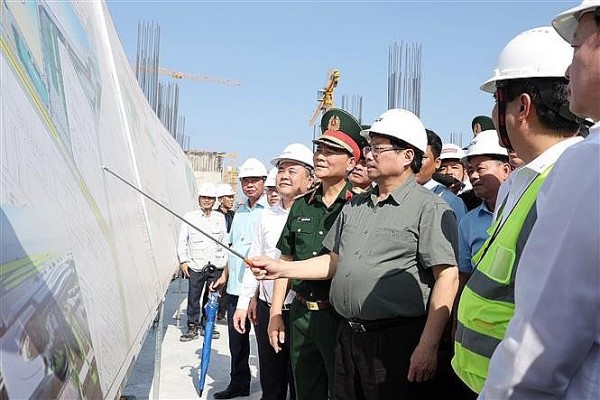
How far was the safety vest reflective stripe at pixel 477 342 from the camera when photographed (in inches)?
58.8

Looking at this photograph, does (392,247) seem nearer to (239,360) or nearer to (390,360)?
(390,360)

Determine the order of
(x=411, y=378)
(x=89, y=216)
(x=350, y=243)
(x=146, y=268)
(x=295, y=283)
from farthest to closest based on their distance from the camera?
1. (x=295, y=283)
2. (x=146, y=268)
3. (x=350, y=243)
4. (x=411, y=378)
5. (x=89, y=216)

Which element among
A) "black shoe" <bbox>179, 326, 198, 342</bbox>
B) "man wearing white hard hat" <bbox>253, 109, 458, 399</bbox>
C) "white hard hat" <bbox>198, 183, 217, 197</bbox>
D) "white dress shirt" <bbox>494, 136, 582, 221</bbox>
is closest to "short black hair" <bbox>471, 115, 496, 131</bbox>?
"man wearing white hard hat" <bbox>253, 109, 458, 399</bbox>

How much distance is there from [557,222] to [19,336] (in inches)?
35.9

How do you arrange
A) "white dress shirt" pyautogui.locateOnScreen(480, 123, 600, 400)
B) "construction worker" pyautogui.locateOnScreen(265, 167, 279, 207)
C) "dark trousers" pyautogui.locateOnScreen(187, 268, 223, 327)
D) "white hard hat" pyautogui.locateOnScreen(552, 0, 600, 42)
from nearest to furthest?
"white dress shirt" pyautogui.locateOnScreen(480, 123, 600, 400) → "white hard hat" pyautogui.locateOnScreen(552, 0, 600, 42) → "construction worker" pyautogui.locateOnScreen(265, 167, 279, 207) → "dark trousers" pyautogui.locateOnScreen(187, 268, 223, 327)

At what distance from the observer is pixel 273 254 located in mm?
3855

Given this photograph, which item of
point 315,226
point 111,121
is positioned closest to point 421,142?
point 315,226

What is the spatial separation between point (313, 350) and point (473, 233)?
1050 mm

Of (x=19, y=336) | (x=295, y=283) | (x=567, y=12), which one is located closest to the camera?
(x=19, y=336)

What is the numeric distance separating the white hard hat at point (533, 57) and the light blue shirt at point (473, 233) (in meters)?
1.30

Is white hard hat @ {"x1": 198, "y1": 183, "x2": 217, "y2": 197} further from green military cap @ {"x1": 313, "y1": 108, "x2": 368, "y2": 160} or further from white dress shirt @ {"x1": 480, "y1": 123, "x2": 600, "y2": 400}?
white dress shirt @ {"x1": 480, "y1": 123, "x2": 600, "y2": 400}

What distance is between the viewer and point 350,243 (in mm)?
2639

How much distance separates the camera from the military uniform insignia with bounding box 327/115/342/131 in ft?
11.2

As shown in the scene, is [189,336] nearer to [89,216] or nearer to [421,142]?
[421,142]
